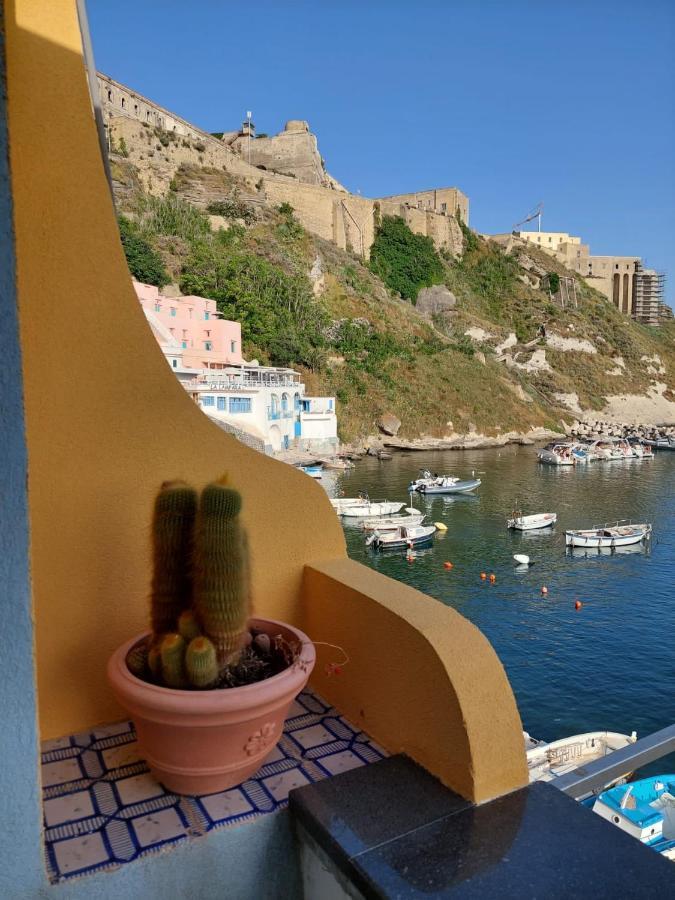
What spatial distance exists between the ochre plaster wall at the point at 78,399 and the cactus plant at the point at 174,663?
1.66 feet

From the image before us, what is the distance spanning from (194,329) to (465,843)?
28.8m

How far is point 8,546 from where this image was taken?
1290mm

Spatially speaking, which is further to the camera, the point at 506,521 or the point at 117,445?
the point at 506,521

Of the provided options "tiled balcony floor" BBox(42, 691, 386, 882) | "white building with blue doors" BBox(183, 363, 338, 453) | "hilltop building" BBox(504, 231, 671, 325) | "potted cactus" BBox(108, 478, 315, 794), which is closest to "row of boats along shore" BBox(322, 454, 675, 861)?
"tiled balcony floor" BBox(42, 691, 386, 882)

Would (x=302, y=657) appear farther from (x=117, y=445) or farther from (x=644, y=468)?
(x=644, y=468)

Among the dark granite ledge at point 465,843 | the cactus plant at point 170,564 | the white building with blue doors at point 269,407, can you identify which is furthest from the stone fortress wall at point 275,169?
the dark granite ledge at point 465,843

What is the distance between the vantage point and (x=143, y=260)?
30.5 metres

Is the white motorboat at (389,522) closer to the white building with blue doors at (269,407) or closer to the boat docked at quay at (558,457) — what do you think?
the white building with blue doors at (269,407)

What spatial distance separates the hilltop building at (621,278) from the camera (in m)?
66.7

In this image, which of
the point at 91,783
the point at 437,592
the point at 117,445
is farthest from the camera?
the point at 437,592

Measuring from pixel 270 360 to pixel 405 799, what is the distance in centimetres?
3208

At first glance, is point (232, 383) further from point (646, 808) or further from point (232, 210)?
point (646, 808)

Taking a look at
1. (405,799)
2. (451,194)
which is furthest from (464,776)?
(451,194)

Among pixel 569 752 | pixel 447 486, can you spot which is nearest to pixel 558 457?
pixel 447 486
